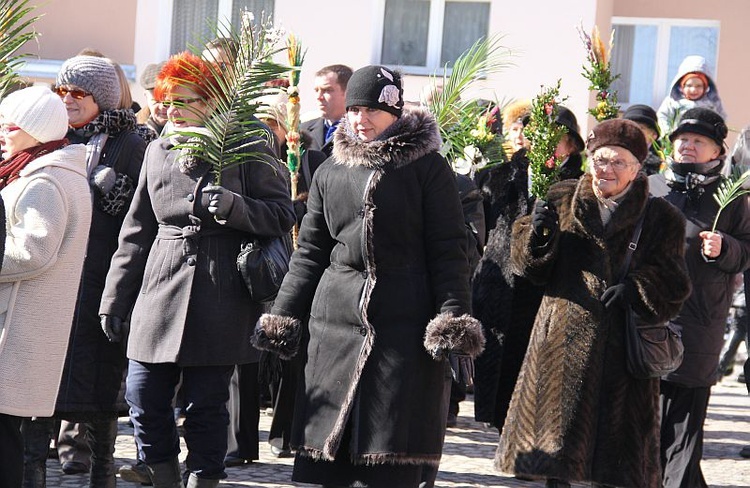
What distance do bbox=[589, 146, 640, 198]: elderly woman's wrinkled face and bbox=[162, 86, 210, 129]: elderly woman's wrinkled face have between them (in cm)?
184

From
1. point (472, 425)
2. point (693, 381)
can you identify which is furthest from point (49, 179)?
point (472, 425)

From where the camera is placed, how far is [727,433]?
10047 millimetres

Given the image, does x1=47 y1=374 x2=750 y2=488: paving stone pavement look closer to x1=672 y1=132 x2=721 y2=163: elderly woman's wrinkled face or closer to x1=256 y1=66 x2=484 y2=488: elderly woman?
x1=256 y1=66 x2=484 y2=488: elderly woman

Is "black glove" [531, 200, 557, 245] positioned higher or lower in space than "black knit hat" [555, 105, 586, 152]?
lower

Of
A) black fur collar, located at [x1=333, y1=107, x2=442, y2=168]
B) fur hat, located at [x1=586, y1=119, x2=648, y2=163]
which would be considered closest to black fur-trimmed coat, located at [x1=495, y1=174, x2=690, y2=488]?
fur hat, located at [x1=586, y1=119, x2=648, y2=163]

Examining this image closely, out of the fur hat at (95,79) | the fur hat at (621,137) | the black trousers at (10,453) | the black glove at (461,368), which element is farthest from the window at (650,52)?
the black trousers at (10,453)

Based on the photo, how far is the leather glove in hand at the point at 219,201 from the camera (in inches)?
221

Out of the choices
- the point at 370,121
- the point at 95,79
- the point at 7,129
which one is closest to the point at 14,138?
the point at 7,129

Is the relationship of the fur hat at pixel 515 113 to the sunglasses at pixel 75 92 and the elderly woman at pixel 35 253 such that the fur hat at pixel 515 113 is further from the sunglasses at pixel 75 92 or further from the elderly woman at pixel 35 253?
the elderly woman at pixel 35 253

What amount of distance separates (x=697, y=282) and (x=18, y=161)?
3.57 m

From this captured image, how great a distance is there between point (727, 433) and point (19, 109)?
21.1 ft

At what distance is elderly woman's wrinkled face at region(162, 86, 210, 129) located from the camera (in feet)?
19.4

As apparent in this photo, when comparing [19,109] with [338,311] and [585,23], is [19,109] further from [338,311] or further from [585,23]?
[585,23]

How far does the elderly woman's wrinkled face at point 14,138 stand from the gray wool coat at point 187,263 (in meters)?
0.60
